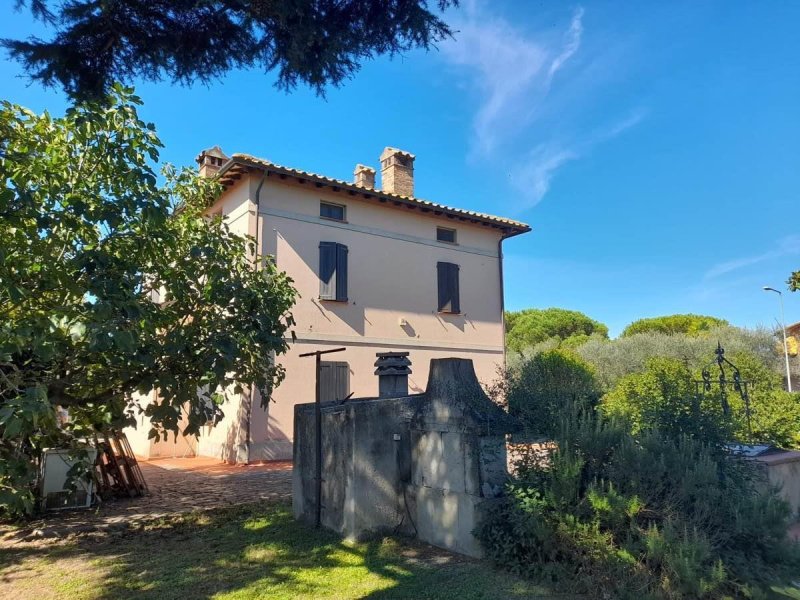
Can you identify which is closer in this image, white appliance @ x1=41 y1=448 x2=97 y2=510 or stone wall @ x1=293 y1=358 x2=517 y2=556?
stone wall @ x1=293 y1=358 x2=517 y2=556

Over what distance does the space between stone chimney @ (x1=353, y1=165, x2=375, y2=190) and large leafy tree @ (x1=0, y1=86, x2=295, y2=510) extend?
9.53m

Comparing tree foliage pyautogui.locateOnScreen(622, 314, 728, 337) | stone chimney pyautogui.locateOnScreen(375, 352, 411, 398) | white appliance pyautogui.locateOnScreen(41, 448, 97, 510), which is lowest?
white appliance pyautogui.locateOnScreen(41, 448, 97, 510)

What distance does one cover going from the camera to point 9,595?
13.8ft

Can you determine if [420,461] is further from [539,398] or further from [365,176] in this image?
[365,176]

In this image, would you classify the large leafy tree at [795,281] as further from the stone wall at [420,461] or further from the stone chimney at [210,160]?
the stone chimney at [210,160]

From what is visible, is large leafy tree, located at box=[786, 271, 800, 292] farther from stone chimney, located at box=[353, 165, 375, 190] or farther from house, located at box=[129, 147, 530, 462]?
stone chimney, located at box=[353, 165, 375, 190]

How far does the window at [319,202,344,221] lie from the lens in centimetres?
1334

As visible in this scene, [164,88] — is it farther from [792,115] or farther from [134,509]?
[792,115]

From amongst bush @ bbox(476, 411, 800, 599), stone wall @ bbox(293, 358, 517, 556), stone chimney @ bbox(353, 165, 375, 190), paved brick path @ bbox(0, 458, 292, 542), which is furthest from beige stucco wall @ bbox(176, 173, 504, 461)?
bush @ bbox(476, 411, 800, 599)

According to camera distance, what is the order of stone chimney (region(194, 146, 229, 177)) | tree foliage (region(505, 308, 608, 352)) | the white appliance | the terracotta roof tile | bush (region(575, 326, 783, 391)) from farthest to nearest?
tree foliage (region(505, 308, 608, 352)), bush (region(575, 326, 783, 391)), stone chimney (region(194, 146, 229, 177)), the terracotta roof tile, the white appliance

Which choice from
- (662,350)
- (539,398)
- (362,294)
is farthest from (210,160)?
(662,350)

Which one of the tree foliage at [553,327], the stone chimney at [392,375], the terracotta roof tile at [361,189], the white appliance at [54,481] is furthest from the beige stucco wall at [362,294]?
the tree foliage at [553,327]

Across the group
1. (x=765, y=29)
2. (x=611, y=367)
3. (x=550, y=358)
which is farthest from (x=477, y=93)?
(x=611, y=367)

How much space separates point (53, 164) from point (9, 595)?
356 centimetres
